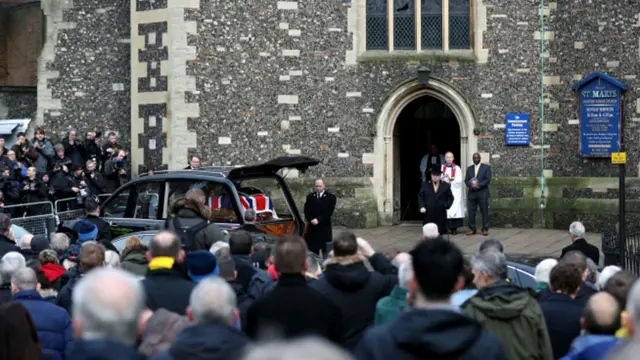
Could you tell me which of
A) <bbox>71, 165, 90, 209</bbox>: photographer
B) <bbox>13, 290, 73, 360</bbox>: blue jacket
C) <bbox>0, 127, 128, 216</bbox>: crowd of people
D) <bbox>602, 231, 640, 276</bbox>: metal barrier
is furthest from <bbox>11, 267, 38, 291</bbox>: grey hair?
<bbox>71, 165, 90, 209</bbox>: photographer

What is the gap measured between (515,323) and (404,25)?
49.5 ft

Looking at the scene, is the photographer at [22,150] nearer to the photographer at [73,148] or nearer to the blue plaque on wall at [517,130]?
the photographer at [73,148]

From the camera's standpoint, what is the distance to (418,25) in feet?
66.4

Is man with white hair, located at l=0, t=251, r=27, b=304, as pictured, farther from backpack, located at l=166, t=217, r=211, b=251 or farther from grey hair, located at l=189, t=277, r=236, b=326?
grey hair, located at l=189, t=277, r=236, b=326

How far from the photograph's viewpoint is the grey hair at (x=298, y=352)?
264cm

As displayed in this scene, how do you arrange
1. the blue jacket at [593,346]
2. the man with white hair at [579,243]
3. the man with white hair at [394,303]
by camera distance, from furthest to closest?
the man with white hair at [579,243]
the man with white hair at [394,303]
the blue jacket at [593,346]

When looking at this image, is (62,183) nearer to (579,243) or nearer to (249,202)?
(249,202)

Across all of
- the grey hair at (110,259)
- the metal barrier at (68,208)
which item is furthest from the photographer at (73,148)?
the grey hair at (110,259)

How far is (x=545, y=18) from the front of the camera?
19719 millimetres

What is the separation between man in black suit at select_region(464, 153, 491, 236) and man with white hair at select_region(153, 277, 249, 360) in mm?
14153

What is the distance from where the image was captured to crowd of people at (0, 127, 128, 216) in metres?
17.9

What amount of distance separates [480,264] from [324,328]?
4.01 ft

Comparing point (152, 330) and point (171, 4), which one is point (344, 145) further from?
point (152, 330)

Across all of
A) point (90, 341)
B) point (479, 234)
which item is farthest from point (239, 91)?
point (90, 341)
